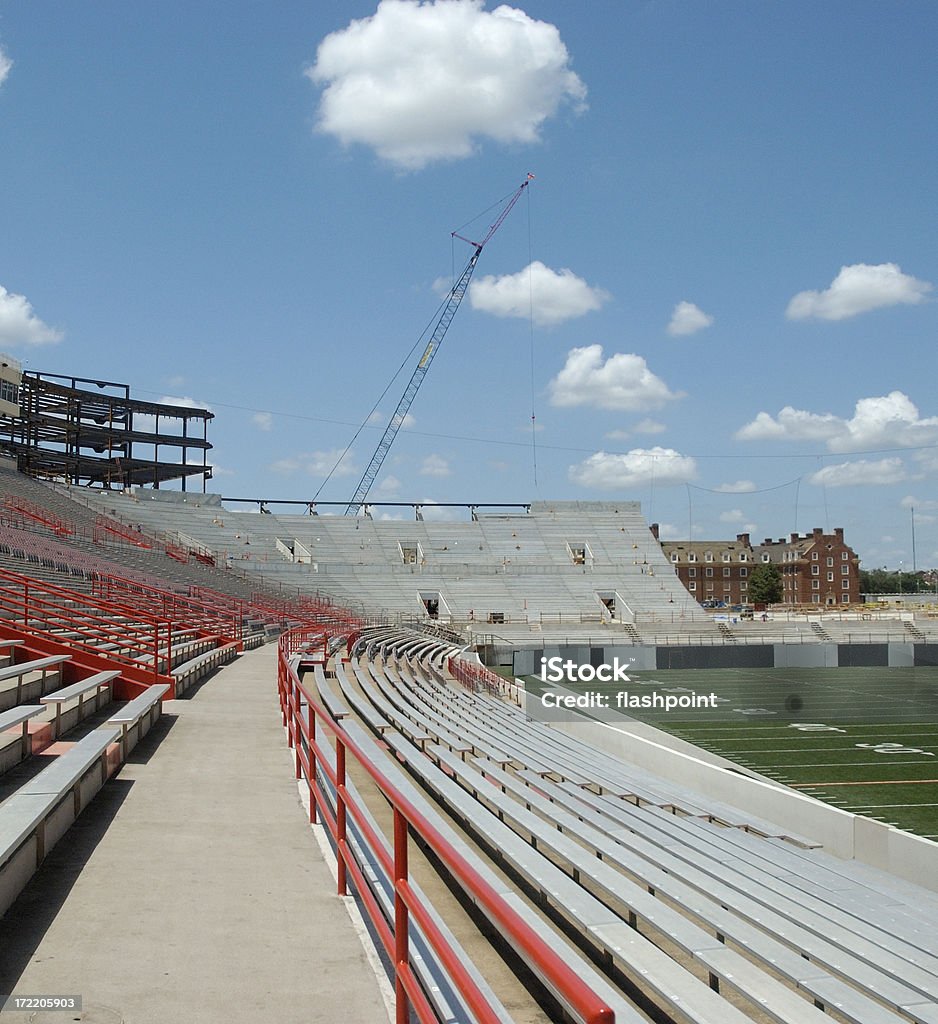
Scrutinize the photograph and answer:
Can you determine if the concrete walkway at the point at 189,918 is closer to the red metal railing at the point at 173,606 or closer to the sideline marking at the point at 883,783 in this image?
the sideline marking at the point at 883,783

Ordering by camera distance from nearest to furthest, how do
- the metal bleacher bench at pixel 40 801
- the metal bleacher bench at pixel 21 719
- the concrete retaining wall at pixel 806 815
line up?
1. the metal bleacher bench at pixel 40 801
2. the metal bleacher bench at pixel 21 719
3. the concrete retaining wall at pixel 806 815

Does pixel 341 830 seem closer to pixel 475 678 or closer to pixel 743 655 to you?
pixel 475 678

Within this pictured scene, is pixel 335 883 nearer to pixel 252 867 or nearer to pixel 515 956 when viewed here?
pixel 252 867

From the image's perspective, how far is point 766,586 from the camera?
10075cm

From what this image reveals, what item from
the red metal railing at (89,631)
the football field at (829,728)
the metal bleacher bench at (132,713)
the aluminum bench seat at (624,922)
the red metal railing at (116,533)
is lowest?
the football field at (829,728)

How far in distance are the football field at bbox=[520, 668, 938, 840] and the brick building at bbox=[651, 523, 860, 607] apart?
248 feet

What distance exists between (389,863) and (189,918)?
1410mm

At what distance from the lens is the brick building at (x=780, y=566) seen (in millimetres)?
110000

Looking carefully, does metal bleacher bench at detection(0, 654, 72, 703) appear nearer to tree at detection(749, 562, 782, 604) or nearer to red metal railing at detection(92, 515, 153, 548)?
red metal railing at detection(92, 515, 153, 548)

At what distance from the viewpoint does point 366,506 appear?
211 ft

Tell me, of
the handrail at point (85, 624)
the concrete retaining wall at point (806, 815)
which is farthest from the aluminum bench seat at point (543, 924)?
the handrail at point (85, 624)

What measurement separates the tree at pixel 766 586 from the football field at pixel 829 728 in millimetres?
65047


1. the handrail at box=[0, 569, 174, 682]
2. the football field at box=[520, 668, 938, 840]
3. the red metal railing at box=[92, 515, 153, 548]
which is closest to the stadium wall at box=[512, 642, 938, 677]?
the football field at box=[520, 668, 938, 840]

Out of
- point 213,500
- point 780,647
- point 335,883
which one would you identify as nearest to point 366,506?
point 213,500
